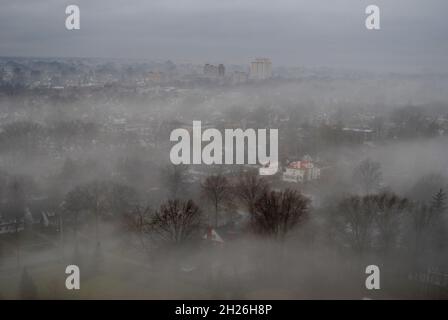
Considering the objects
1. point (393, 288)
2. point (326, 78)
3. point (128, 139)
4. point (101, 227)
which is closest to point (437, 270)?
point (393, 288)

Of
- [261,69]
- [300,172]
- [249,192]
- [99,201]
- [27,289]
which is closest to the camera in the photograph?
[27,289]

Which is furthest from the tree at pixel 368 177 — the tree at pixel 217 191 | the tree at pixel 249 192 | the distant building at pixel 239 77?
the distant building at pixel 239 77

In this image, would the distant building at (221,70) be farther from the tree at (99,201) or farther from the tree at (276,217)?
the tree at (276,217)

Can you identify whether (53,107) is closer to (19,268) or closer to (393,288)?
(19,268)

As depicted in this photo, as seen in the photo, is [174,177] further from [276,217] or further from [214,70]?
[214,70]

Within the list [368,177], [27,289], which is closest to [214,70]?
[368,177]

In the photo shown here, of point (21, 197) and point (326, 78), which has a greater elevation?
point (326, 78)
